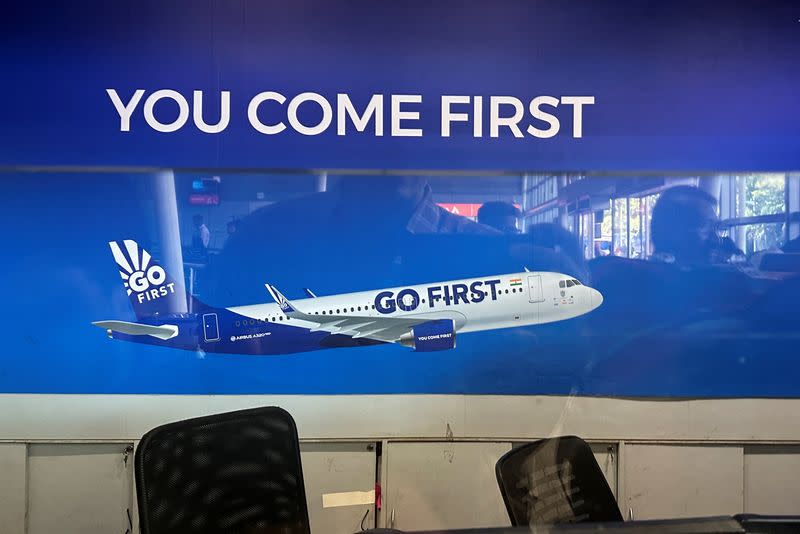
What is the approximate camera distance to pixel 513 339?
2615 millimetres

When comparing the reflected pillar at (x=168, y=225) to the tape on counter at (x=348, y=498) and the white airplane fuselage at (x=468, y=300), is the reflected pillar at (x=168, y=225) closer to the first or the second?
the white airplane fuselage at (x=468, y=300)

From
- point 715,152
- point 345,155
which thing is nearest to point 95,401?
point 345,155

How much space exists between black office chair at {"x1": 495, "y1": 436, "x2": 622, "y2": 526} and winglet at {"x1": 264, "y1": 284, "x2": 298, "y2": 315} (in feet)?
3.78

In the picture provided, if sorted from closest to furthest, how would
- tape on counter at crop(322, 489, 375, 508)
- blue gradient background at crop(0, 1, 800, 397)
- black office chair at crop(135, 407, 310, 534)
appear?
black office chair at crop(135, 407, 310, 534), blue gradient background at crop(0, 1, 800, 397), tape on counter at crop(322, 489, 375, 508)

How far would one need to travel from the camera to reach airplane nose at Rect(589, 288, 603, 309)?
8.49 ft

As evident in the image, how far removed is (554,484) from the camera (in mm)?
1913

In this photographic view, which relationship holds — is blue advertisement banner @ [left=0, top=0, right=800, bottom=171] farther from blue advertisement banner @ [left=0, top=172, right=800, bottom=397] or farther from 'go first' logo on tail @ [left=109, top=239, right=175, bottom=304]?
'go first' logo on tail @ [left=109, top=239, right=175, bottom=304]

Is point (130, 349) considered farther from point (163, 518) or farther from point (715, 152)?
point (715, 152)

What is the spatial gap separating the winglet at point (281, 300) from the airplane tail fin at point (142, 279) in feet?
1.21

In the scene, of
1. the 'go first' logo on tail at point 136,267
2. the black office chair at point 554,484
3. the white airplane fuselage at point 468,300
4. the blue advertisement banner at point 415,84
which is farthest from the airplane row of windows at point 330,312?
the black office chair at point 554,484

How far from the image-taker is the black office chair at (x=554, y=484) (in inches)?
70.4

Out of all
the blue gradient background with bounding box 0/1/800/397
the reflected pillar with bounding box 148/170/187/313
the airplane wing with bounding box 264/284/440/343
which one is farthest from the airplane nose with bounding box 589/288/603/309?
the reflected pillar with bounding box 148/170/187/313

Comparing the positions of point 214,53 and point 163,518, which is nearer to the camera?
point 163,518

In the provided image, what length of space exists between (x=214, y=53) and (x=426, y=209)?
1.13 meters
